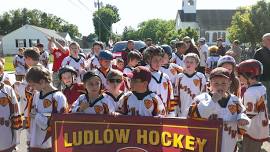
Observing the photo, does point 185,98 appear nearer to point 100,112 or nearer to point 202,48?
point 100,112

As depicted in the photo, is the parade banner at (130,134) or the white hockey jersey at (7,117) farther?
the white hockey jersey at (7,117)

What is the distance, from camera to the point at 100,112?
4715 mm

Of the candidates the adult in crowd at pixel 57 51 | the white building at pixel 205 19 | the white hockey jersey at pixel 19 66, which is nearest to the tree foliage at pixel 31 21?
the white building at pixel 205 19

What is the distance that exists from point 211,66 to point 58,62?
4551mm

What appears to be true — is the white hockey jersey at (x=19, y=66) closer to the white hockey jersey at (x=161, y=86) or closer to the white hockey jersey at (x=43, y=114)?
the white hockey jersey at (x=161, y=86)

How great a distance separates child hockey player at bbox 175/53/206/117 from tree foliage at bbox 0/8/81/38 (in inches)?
4258

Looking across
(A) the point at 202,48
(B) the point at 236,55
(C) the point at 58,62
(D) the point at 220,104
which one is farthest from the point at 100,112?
(B) the point at 236,55

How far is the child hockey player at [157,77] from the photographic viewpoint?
602 cm

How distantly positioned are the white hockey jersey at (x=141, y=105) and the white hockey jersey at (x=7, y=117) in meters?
1.46

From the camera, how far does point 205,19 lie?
10900cm

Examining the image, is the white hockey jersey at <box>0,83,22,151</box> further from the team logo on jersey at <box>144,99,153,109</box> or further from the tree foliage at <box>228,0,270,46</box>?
the tree foliage at <box>228,0,270,46</box>

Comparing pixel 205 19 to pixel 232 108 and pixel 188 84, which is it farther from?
pixel 232 108

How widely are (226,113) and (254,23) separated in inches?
1579

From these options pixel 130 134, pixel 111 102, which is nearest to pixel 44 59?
pixel 111 102
